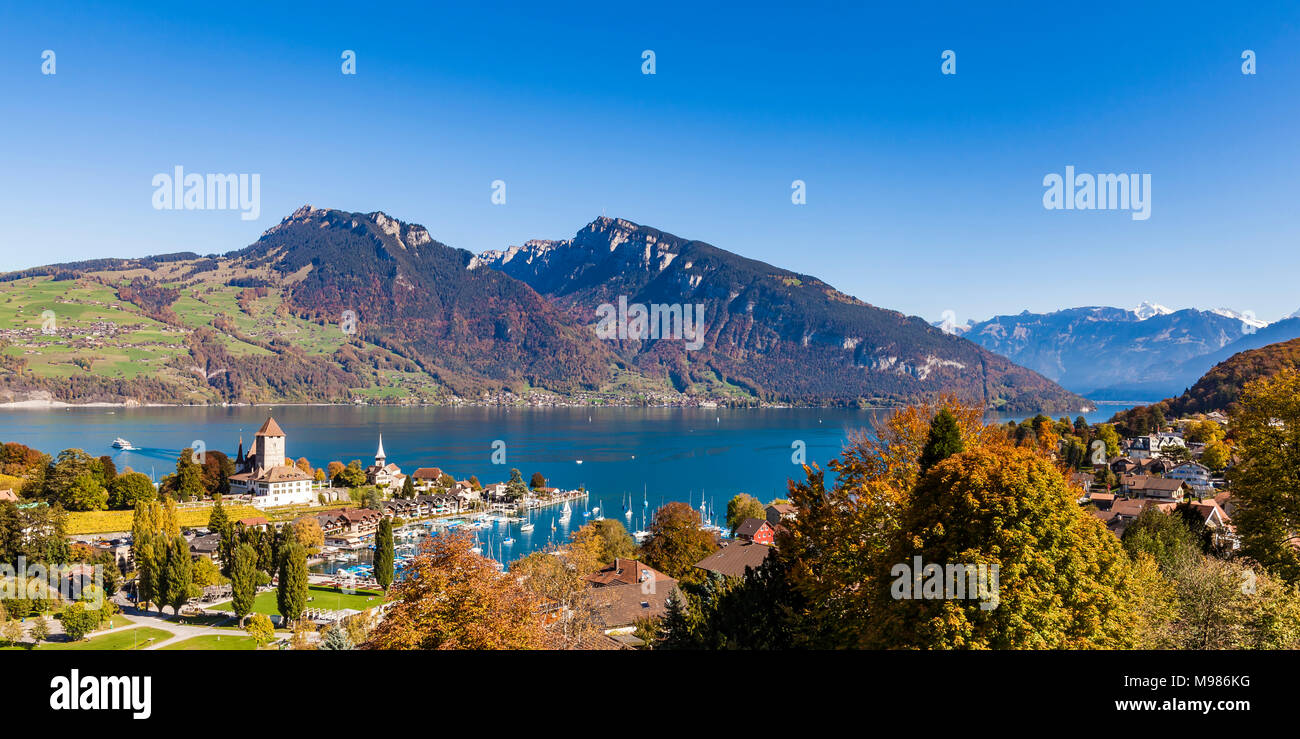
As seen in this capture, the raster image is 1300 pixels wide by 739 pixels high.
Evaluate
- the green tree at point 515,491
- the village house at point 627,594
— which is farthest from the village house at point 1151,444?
the green tree at point 515,491

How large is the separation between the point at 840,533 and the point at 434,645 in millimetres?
7749

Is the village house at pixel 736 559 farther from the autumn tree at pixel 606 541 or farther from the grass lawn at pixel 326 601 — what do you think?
the grass lawn at pixel 326 601

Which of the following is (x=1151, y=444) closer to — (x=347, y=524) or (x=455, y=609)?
(x=347, y=524)

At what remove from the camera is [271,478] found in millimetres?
70062

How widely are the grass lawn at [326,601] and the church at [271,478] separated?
29.7 metres

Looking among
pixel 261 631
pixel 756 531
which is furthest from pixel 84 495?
pixel 756 531

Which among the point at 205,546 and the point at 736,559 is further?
the point at 205,546

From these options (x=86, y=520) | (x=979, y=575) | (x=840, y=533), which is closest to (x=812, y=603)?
(x=840, y=533)

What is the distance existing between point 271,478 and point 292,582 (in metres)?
41.4

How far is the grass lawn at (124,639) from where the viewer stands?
96.1ft

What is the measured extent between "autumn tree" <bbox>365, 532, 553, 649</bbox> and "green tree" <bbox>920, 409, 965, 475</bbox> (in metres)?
8.17
